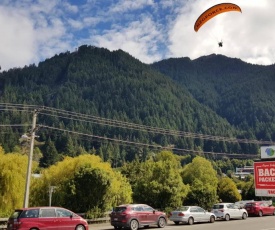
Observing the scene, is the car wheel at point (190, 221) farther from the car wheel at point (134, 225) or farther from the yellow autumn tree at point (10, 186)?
the yellow autumn tree at point (10, 186)

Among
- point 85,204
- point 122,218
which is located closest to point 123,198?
point 85,204

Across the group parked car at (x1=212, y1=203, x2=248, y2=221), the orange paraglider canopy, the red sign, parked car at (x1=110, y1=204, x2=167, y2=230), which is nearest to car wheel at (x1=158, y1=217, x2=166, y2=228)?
parked car at (x1=110, y1=204, x2=167, y2=230)

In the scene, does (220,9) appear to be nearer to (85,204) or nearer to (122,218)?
(122,218)

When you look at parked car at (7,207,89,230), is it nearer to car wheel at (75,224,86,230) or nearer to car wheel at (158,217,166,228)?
car wheel at (75,224,86,230)

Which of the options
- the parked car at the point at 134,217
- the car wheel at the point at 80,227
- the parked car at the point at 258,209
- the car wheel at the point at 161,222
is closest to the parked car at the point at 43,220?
the car wheel at the point at 80,227

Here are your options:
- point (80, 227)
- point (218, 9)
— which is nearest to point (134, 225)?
point (80, 227)
